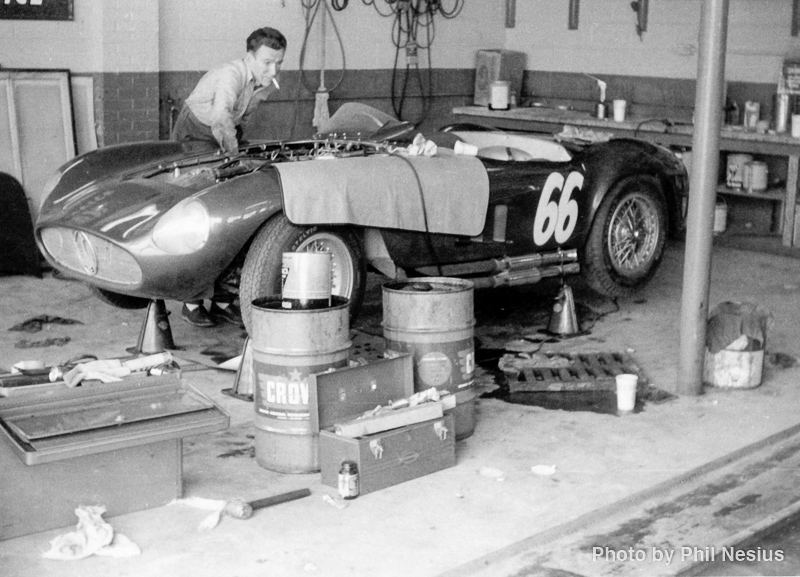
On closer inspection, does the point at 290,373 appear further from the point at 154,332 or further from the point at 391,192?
the point at 154,332

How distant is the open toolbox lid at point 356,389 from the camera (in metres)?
4.16

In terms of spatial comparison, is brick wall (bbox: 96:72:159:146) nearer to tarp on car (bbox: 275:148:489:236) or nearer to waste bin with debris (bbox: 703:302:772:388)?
tarp on car (bbox: 275:148:489:236)

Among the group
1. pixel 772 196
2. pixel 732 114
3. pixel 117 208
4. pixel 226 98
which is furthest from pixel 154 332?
pixel 732 114

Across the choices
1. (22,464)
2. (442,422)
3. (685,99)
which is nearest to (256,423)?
(442,422)

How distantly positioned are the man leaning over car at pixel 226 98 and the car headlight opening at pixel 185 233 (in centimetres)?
156

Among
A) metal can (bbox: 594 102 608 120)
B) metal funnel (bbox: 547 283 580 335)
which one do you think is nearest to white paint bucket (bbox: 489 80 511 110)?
metal can (bbox: 594 102 608 120)

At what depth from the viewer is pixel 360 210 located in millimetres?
5387

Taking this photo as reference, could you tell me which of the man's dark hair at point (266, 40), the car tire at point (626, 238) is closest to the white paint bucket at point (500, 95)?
the car tire at point (626, 238)

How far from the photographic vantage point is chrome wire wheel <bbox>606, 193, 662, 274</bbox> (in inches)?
268

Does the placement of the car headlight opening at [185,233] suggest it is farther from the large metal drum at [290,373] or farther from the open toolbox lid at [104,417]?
the open toolbox lid at [104,417]

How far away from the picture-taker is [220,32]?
9820 millimetres

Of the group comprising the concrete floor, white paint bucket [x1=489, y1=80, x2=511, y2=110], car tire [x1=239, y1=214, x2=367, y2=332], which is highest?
white paint bucket [x1=489, y1=80, x2=511, y2=110]

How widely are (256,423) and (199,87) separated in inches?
125

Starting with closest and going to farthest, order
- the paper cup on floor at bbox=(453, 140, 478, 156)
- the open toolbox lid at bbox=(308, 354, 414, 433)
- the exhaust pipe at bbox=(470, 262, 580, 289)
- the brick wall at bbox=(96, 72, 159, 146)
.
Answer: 1. the open toolbox lid at bbox=(308, 354, 414, 433)
2. the exhaust pipe at bbox=(470, 262, 580, 289)
3. the paper cup on floor at bbox=(453, 140, 478, 156)
4. the brick wall at bbox=(96, 72, 159, 146)
